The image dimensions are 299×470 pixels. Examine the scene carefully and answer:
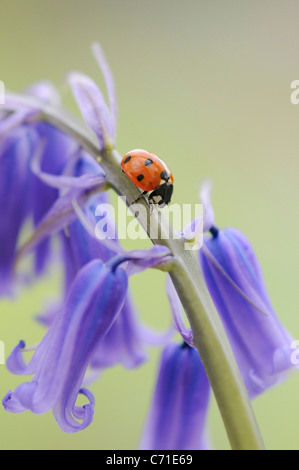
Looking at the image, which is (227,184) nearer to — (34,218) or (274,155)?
(274,155)

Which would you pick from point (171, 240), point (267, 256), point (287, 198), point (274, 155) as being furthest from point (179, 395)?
point (274, 155)

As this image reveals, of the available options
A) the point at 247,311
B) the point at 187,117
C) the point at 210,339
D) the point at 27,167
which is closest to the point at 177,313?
the point at 210,339

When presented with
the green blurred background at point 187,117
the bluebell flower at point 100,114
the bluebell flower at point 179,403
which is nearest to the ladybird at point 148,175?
the bluebell flower at point 100,114

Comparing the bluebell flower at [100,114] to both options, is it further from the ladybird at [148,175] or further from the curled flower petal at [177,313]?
the curled flower petal at [177,313]

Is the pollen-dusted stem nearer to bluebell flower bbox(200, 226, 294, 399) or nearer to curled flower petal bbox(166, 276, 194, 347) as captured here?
curled flower petal bbox(166, 276, 194, 347)

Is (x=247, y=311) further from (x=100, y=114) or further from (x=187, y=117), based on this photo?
(x=187, y=117)

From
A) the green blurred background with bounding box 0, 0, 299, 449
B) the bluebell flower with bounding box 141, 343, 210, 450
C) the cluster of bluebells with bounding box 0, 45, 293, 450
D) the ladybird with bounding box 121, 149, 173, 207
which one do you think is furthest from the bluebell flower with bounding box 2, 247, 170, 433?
the green blurred background with bounding box 0, 0, 299, 449
